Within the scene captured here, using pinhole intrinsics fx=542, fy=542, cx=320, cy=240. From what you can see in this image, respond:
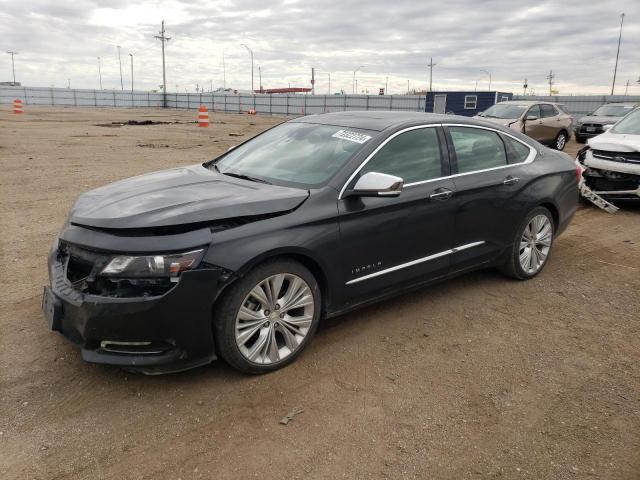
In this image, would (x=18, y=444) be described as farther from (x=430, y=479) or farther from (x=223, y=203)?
(x=430, y=479)

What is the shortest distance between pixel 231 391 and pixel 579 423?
201 centimetres

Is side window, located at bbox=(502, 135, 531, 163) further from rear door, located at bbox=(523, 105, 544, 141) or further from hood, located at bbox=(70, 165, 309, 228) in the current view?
rear door, located at bbox=(523, 105, 544, 141)

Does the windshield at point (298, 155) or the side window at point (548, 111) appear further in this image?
the side window at point (548, 111)

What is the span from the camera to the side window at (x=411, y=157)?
4.05 m

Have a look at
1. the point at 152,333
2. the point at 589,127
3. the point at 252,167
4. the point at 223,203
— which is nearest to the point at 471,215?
the point at 252,167

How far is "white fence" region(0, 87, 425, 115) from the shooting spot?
149 ft

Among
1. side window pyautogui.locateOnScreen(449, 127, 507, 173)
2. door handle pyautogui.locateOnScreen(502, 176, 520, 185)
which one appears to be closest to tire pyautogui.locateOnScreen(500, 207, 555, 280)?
door handle pyautogui.locateOnScreen(502, 176, 520, 185)

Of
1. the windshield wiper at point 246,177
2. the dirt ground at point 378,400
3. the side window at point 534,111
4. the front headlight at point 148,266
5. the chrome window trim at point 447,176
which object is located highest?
the side window at point 534,111

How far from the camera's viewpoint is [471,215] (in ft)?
14.9

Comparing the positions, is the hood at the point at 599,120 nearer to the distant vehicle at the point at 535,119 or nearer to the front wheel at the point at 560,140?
the distant vehicle at the point at 535,119

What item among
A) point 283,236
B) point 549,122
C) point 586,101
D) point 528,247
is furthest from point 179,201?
point 586,101

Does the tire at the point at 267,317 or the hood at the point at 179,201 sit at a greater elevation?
the hood at the point at 179,201

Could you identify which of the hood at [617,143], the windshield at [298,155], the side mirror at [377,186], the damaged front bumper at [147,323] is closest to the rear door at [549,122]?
the hood at [617,143]

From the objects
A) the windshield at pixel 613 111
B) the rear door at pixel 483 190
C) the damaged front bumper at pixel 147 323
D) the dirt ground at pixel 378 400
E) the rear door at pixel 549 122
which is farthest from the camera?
the windshield at pixel 613 111
